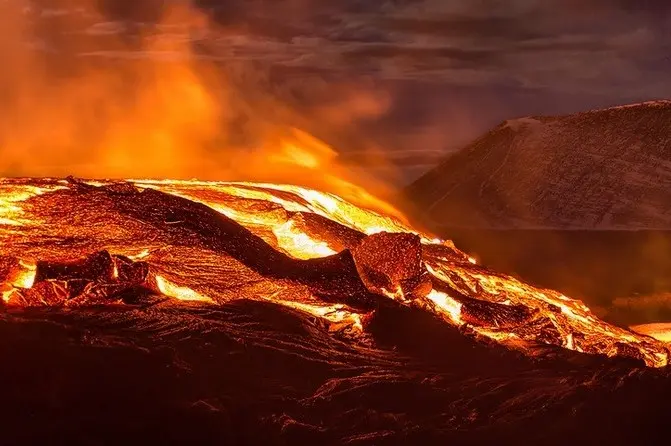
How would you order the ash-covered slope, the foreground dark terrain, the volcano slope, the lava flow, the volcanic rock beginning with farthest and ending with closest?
the ash-covered slope → the volcanic rock → the lava flow → the volcano slope → the foreground dark terrain

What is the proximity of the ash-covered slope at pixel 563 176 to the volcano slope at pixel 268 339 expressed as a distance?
89.5ft

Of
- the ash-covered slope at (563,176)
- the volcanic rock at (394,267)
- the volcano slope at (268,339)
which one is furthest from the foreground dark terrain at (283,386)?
the ash-covered slope at (563,176)

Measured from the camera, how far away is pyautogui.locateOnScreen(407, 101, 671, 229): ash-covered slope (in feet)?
118

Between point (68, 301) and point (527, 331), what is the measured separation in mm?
3893

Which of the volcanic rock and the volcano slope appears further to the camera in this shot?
the volcanic rock

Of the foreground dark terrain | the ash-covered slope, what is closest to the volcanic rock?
the foreground dark terrain

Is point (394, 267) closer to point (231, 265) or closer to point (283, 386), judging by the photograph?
point (231, 265)

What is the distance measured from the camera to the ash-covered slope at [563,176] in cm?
3597

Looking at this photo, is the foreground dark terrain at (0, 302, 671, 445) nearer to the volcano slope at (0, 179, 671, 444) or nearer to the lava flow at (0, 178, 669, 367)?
the volcano slope at (0, 179, 671, 444)

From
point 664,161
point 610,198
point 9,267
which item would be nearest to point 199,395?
point 9,267

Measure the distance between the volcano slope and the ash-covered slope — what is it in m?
27.3

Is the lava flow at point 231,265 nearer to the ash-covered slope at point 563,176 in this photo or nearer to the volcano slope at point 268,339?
the volcano slope at point 268,339

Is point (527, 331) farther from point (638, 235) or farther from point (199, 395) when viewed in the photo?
point (638, 235)

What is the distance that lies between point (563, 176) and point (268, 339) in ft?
113
